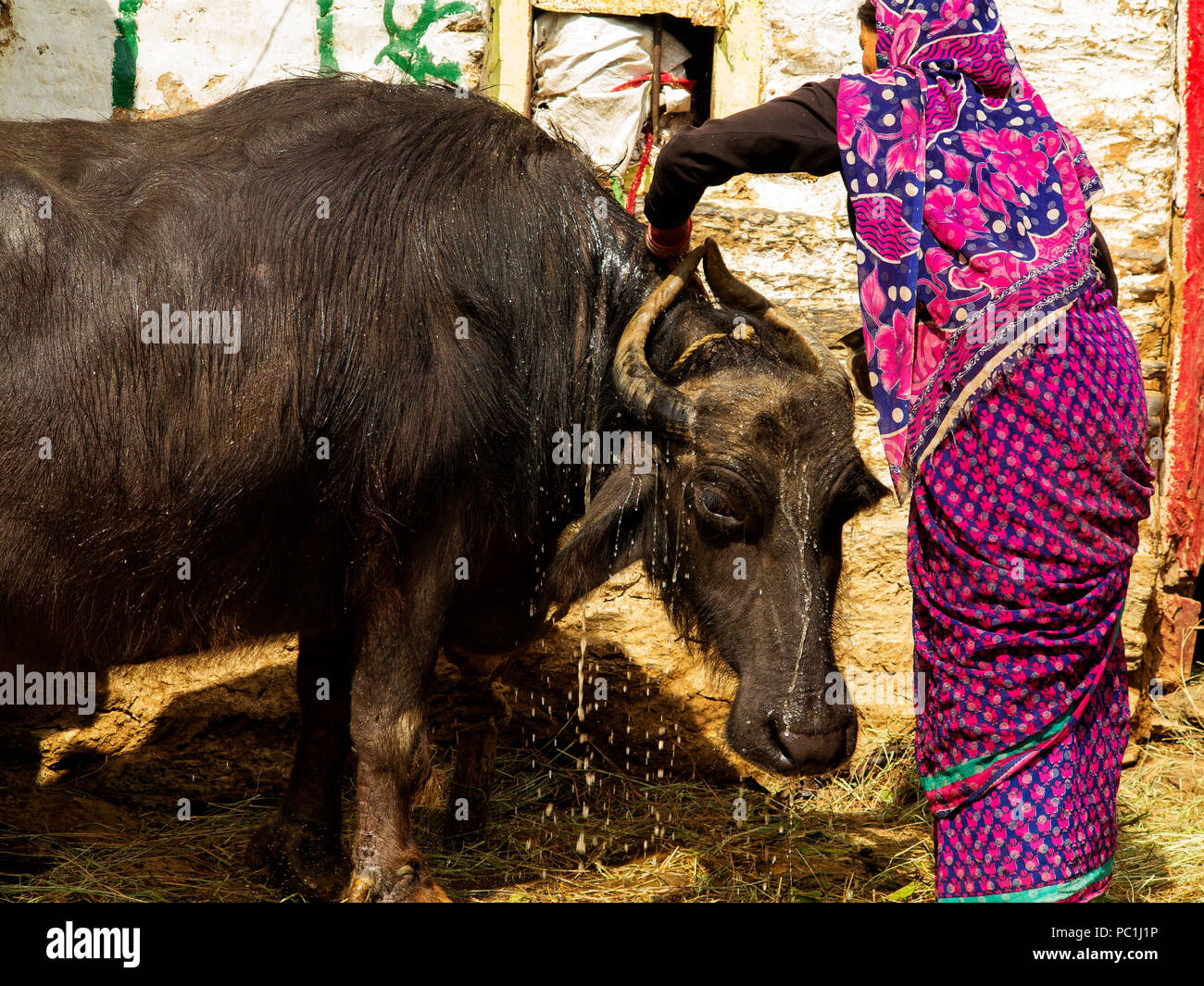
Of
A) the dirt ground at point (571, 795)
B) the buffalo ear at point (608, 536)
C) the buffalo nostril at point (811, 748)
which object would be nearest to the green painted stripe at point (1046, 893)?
the buffalo nostril at point (811, 748)

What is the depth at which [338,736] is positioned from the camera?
3.66m

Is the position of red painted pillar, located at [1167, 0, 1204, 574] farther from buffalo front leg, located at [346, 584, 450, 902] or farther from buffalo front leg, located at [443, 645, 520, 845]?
buffalo front leg, located at [346, 584, 450, 902]

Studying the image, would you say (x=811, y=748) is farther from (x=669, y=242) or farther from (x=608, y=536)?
(x=669, y=242)

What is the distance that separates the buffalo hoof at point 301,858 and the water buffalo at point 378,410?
0.48 metres

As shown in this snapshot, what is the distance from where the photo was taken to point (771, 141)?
254 cm

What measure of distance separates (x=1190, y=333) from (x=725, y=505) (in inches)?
102

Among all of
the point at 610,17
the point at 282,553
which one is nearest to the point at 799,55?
the point at 610,17

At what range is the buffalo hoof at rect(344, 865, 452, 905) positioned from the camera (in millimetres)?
3119

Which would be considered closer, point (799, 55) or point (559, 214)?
point (559, 214)

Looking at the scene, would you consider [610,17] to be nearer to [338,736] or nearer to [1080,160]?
[1080,160]

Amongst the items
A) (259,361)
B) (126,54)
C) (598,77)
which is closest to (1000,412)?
(259,361)

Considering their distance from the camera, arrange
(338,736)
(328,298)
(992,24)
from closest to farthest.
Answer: (992,24), (328,298), (338,736)

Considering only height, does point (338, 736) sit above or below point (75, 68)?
below

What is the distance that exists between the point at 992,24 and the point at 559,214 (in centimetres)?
119
